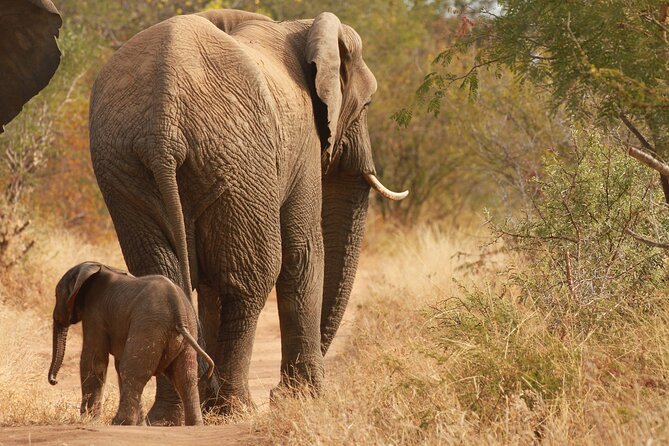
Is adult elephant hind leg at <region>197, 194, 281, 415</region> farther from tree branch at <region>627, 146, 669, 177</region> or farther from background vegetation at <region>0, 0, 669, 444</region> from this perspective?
tree branch at <region>627, 146, 669, 177</region>

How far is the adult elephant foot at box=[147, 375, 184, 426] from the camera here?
21.6ft

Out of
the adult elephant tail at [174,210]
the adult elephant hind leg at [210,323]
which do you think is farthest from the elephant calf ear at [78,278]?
the adult elephant hind leg at [210,323]

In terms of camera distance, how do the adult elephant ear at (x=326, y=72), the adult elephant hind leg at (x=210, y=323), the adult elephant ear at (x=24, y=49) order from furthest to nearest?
the adult elephant ear at (x=326, y=72) < the adult elephant hind leg at (x=210, y=323) < the adult elephant ear at (x=24, y=49)

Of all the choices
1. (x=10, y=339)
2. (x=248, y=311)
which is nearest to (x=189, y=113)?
(x=248, y=311)

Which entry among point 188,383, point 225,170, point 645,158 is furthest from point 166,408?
point 645,158

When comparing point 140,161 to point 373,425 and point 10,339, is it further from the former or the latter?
point 10,339

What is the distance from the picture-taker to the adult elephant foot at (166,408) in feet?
21.6

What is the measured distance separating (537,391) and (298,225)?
8.20 feet

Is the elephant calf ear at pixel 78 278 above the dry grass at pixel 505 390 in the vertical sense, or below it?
below

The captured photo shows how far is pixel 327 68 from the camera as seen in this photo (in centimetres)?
761

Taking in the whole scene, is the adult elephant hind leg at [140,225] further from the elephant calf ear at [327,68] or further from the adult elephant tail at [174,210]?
the elephant calf ear at [327,68]

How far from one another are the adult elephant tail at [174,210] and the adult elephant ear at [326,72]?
58.4 inches

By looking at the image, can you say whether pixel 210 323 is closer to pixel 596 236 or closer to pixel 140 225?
pixel 140 225

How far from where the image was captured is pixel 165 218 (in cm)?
640
